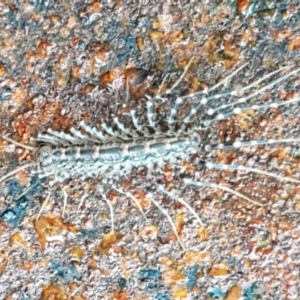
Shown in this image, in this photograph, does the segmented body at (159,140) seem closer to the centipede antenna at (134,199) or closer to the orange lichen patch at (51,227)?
the centipede antenna at (134,199)

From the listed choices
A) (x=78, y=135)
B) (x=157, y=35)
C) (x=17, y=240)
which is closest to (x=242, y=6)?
(x=157, y=35)

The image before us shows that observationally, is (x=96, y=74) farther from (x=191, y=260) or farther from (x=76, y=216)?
(x=191, y=260)

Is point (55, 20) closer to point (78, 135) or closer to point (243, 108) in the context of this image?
point (78, 135)

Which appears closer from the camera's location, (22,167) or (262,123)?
(262,123)

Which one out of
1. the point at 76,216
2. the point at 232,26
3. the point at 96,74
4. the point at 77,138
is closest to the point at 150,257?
the point at 76,216

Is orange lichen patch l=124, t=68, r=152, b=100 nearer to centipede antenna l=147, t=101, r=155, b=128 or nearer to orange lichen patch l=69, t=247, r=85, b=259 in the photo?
centipede antenna l=147, t=101, r=155, b=128
